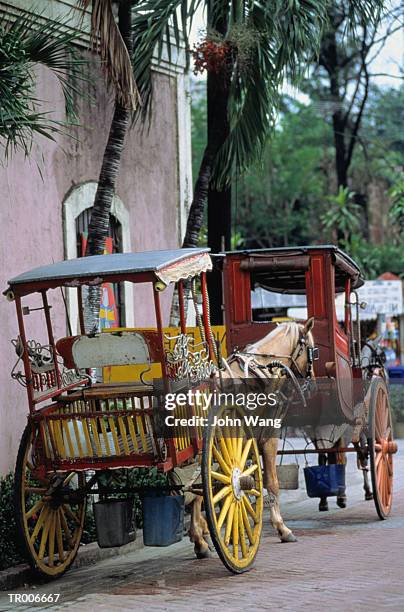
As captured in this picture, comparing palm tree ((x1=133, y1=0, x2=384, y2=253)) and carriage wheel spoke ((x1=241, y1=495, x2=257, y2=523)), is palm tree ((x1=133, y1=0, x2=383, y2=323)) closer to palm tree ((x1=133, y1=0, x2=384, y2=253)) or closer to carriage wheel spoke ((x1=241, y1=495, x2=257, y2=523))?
palm tree ((x1=133, y1=0, x2=384, y2=253))

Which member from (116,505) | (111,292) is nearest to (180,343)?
(116,505)

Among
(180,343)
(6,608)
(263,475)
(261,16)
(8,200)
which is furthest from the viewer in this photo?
(261,16)

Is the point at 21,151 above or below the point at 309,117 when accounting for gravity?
below

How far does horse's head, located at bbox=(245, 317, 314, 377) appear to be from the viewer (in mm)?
10398

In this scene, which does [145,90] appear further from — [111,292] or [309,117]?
[309,117]

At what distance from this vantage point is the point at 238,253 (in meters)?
11.4

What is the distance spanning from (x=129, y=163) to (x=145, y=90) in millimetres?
1291

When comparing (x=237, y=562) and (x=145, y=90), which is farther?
(x=145, y=90)

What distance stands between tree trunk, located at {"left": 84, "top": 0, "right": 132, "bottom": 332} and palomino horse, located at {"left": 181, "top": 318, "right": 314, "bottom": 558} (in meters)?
1.76

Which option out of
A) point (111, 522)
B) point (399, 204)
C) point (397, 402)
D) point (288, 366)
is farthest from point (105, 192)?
point (399, 204)

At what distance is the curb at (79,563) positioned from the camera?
8758 millimetres

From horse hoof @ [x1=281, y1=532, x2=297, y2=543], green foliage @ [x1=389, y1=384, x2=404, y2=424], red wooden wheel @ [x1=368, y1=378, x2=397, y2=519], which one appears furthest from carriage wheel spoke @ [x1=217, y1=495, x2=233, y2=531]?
green foliage @ [x1=389, y1=384, x2=404, y2=424]

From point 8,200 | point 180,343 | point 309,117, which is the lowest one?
point 180,343

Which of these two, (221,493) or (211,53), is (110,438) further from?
(211,53)
